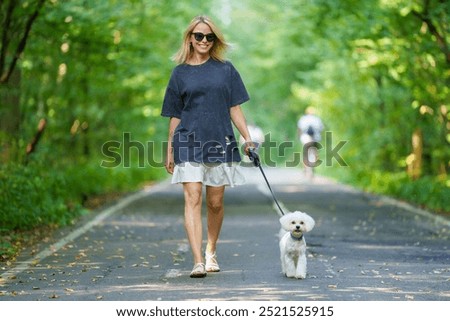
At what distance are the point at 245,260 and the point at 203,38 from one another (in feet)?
8.72

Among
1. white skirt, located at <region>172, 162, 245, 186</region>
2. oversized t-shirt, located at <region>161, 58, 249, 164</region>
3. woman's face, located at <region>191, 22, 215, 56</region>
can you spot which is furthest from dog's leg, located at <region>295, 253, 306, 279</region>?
woman's face, located at <region>191, 22, 215, 56</region>

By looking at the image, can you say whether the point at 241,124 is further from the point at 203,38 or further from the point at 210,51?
the point at 203,38

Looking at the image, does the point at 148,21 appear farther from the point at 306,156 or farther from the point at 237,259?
the point at 237,259

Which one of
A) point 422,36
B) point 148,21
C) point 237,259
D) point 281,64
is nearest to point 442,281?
point 237,259

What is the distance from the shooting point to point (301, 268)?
9.77m

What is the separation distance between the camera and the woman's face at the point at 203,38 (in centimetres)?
997

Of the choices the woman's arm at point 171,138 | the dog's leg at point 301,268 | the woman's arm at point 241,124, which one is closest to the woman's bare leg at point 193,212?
A: the woman's arm at point 171,138

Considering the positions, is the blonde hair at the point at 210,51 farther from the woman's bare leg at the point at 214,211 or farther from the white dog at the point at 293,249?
the white dog at the point at 293,249

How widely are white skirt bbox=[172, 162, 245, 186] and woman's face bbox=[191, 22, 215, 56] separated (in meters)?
1.05

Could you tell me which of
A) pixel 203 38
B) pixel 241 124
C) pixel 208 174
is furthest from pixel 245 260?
pixel 203 38

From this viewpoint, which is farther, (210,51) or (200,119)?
(210,51)

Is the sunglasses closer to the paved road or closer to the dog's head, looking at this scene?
the dog's head
